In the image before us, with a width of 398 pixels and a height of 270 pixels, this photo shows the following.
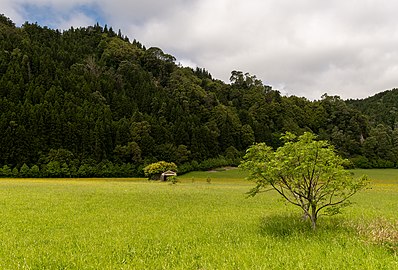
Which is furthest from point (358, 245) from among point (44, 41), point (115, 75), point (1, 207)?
point (44, 41)

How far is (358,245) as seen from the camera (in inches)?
485

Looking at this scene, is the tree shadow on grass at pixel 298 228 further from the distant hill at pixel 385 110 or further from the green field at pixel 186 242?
the distant hill at pixel 385 110

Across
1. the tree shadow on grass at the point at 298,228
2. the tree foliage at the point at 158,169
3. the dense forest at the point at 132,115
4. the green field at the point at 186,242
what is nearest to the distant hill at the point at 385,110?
the dense forest at the point at 132,115

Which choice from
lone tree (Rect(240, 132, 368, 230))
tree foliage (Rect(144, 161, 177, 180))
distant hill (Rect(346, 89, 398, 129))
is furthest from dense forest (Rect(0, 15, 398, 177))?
lone tree (Rect(240, 132, 368, 230))

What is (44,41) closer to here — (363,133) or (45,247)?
(363,133)

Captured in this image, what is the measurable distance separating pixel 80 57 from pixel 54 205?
166579 millimetres

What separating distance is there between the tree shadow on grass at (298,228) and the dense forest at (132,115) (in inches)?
3335

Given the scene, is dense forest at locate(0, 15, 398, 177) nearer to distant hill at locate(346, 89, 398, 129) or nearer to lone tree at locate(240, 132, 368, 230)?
distant hill at locate(346, 89, 398, 129)

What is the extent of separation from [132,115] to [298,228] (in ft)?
412

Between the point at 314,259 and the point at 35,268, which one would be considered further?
the point at 314,259

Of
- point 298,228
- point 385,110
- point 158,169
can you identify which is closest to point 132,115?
point 158,169

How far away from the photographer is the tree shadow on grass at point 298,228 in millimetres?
14695

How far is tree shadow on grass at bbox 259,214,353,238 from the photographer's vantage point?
48.2ft

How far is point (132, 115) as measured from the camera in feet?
448
